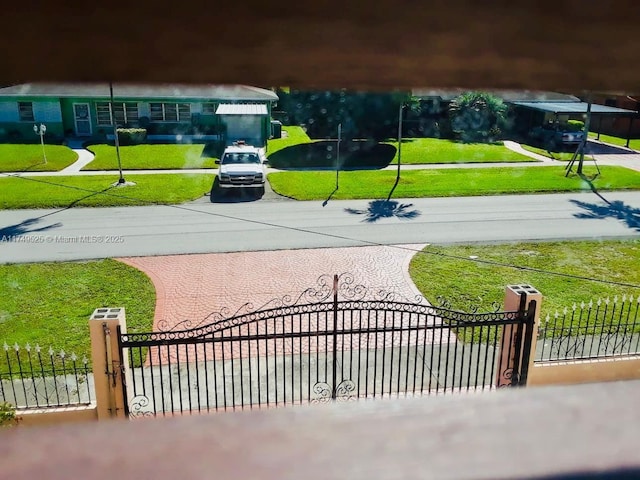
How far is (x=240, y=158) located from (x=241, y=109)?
22.8 feet

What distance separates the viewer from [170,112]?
2367 centimetres

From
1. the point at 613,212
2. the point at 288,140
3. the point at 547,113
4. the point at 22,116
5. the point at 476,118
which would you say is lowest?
the point at 613,212

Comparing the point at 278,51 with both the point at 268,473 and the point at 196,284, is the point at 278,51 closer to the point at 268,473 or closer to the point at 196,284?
the point at 268,473

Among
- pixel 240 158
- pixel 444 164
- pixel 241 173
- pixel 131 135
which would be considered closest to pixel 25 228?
pixel 241 173

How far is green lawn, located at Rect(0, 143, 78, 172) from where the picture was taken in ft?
61.9

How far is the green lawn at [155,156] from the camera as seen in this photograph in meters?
19.2

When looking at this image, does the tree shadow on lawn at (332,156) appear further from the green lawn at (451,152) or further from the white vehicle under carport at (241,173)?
the white vehicle under carport at (241,173)

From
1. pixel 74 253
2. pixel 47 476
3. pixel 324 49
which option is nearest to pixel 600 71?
pixel 324 49

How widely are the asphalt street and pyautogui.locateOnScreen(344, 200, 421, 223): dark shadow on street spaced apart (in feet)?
0.09

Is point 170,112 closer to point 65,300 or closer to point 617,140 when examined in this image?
point 65,300

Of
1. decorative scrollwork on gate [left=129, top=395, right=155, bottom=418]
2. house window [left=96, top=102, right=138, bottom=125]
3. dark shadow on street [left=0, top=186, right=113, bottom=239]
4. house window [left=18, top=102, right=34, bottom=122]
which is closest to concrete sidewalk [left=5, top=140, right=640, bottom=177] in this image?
house window [left=96, top=102, right=138, bottom=125]

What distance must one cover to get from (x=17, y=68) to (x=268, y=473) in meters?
0.53

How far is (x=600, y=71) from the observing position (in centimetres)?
68

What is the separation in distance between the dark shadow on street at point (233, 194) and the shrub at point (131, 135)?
7.61 m
